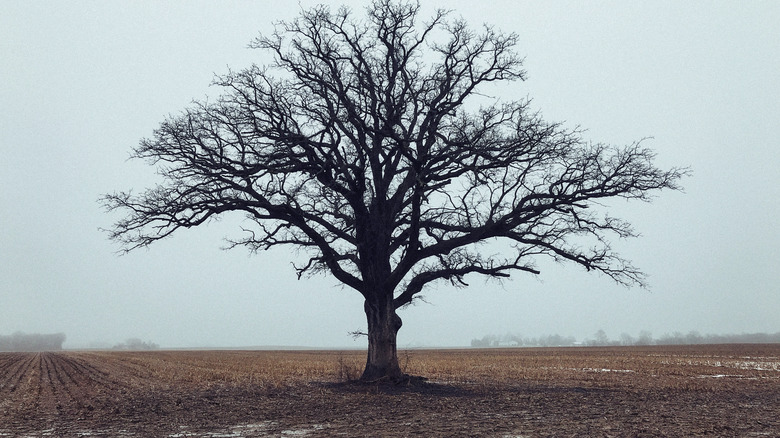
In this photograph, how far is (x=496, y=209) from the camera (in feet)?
62.5

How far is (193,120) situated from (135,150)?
1.89 m

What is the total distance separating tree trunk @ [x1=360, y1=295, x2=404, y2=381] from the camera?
19500mm

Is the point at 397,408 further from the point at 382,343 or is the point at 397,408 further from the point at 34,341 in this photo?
the point at 34,341

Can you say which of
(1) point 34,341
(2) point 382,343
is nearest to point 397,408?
(2) point 382,343

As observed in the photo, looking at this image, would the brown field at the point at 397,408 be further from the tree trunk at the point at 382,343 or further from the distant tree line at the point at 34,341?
the distant tree line at the point at 34,341

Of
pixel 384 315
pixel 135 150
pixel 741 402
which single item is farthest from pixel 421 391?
pixel 135 150

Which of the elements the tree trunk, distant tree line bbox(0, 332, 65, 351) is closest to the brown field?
the tree trunk

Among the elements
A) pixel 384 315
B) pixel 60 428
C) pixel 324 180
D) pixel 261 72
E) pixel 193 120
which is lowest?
pixel 60 428

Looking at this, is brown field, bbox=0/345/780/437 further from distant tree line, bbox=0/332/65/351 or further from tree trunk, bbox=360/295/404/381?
distant tree line, bbox=0/332/65/351

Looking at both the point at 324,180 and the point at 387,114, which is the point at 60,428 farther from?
the point at 387,114

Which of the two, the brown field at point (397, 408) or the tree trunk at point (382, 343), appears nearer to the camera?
the brown field at point (397, 408)

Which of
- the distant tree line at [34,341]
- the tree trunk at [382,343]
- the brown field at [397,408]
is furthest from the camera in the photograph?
the distant tree line at [34,341]

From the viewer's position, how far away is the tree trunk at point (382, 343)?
1950 cm

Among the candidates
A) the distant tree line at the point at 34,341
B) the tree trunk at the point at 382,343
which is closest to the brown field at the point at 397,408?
the tree trunk at the point at 382,343
